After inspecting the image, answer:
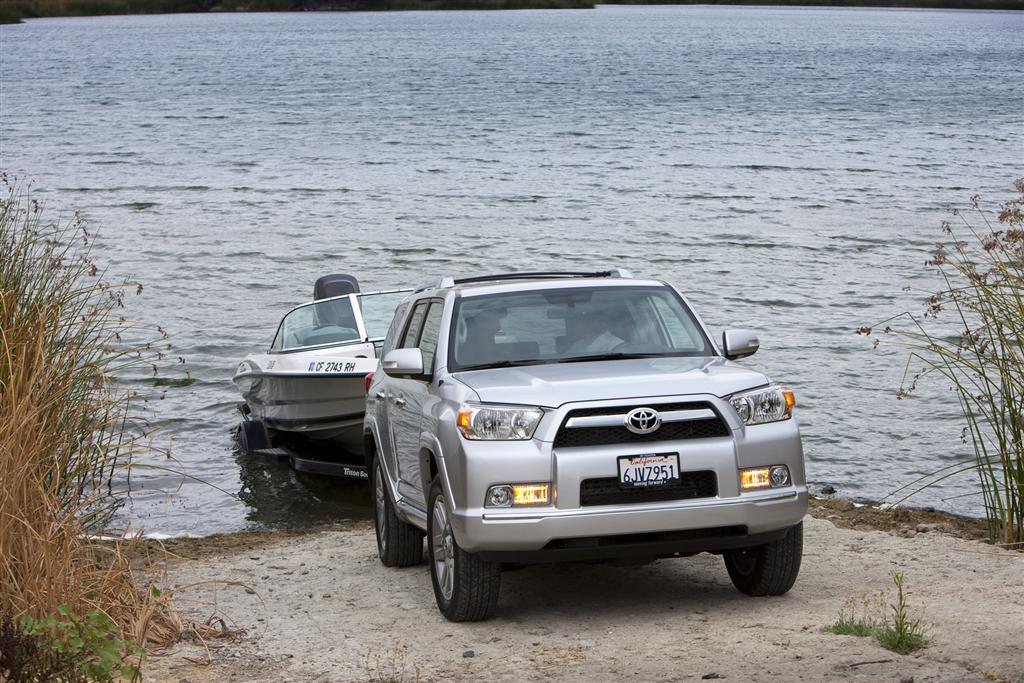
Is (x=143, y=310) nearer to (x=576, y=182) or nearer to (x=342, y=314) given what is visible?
(x=342, y=314)

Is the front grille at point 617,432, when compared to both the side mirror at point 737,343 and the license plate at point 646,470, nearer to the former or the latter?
the license plate at point 646,470

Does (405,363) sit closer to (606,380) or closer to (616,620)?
(606,380)

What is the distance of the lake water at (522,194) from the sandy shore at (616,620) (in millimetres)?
3844

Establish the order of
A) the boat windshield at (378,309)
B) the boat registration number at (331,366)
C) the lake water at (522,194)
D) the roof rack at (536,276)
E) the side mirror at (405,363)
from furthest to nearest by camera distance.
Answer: the lake water at (522,194) → the boat windshield at (378,309) → the boat registration number at (331,366) → the roof rack at (536,276) → the side mirror at (405,363)

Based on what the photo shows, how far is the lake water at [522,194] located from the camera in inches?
720

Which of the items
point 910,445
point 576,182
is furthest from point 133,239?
point 910,445

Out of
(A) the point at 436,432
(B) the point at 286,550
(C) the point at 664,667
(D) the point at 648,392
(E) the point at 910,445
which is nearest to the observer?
(C) the point at 664,667

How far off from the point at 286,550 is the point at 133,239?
949 inches

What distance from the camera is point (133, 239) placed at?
113 ft

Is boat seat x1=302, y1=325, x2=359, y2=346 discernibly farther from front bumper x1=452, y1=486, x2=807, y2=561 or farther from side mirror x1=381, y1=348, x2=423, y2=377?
front bumper x1=452, y1=486, x2=807, y2=561

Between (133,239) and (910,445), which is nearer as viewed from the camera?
(910,445)

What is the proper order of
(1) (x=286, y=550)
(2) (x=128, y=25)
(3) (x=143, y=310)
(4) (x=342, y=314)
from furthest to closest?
(2) (x=128, y=25), (3) (x=143, y=310), (4) (x=342, y=314), (1) (x=286, y=550)

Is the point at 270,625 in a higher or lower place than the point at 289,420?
higher

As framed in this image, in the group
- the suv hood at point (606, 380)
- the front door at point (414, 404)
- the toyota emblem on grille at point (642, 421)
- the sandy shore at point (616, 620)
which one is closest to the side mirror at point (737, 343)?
the suv hood at point (606, 380)
